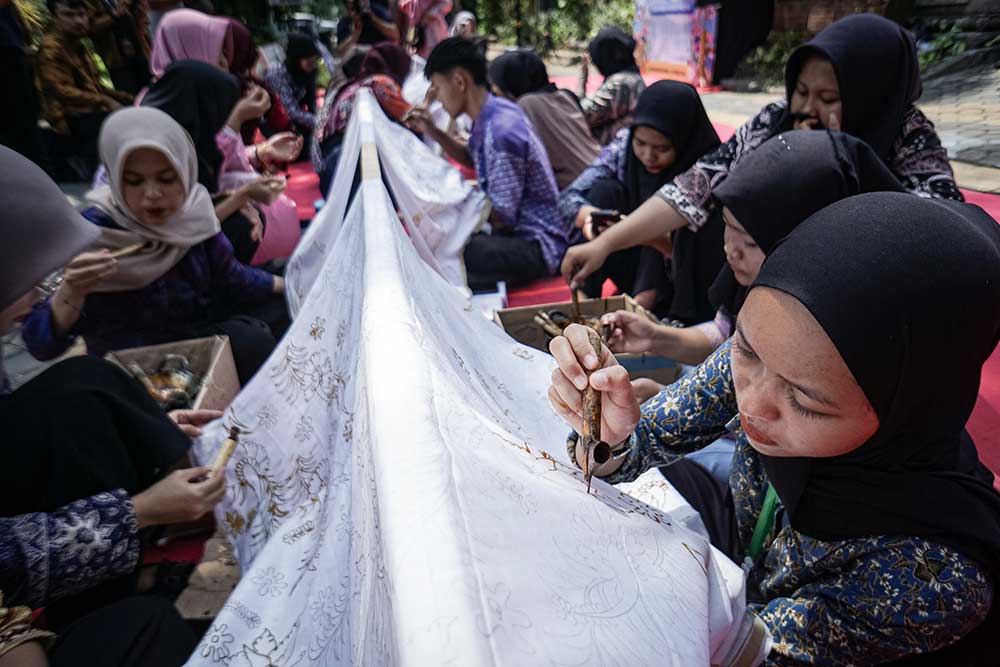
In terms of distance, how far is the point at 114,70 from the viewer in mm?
5348

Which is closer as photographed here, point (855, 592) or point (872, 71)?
point (855, 592)

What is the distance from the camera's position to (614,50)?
444cm

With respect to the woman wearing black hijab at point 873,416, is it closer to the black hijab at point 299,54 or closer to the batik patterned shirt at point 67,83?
the batik patterned shirt at point 67,83

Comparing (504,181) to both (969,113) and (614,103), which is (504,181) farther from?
(969,113)

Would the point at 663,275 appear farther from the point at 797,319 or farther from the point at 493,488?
the point at 493,488

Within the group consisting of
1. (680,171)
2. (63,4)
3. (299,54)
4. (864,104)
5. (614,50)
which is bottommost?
(680,171)

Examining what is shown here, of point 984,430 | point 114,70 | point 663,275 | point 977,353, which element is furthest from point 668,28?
point 977,353

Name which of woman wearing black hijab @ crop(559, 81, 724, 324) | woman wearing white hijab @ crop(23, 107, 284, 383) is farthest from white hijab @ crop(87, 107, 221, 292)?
woman wearing black hijab @ crop(559, 81, 724, 324)

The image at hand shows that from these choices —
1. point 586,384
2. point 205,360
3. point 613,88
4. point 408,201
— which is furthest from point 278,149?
point 586,384

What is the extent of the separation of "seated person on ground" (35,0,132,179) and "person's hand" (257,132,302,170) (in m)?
2.08

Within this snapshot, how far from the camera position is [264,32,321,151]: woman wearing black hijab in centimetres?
545

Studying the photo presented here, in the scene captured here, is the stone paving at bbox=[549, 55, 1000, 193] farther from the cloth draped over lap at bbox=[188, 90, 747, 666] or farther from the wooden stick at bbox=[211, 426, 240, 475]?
the wooden stick at bbox=[211, 426, 240, 475]

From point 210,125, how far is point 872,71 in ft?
8.93

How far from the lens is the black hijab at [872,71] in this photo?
182 centimetres
